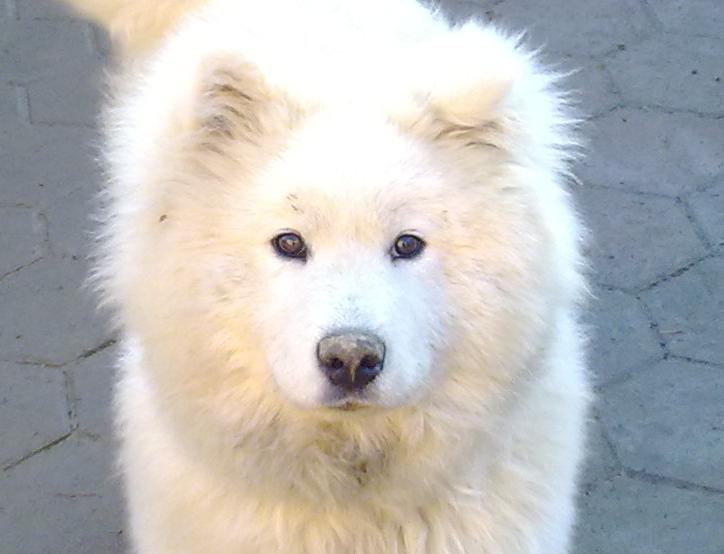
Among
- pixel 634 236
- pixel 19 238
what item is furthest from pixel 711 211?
pixel 19 238

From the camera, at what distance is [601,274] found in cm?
460

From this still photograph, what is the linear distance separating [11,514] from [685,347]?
231 centimetres

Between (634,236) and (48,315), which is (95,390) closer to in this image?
(48,315)

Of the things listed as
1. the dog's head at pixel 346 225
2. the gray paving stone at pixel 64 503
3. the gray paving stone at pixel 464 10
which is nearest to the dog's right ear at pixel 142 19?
the dog's head at pixel 346 225

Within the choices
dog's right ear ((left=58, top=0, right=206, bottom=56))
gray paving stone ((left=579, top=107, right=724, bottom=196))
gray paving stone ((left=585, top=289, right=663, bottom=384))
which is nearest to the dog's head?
dog's right ear ((left=58, top=0, right=206, bottom=56))

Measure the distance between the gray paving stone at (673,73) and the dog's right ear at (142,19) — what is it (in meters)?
2.55

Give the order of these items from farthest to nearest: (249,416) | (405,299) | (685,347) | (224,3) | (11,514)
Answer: (685,347)
(11,514)
(224,3)
(249,416)
(405,299)

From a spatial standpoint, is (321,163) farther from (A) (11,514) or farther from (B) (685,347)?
(B) (685,347)

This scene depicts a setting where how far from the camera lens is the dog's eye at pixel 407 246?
255 centimetres

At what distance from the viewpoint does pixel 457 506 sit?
2887 millimetres

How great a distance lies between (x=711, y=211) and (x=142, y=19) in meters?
2.44

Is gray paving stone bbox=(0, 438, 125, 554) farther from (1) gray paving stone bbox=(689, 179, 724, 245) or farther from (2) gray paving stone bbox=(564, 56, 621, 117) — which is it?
(2) gray paving stone bbox=(564, 56, 621, 117)

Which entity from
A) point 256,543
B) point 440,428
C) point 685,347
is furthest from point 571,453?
point 685,347

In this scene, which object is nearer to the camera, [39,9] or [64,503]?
[64,503]
